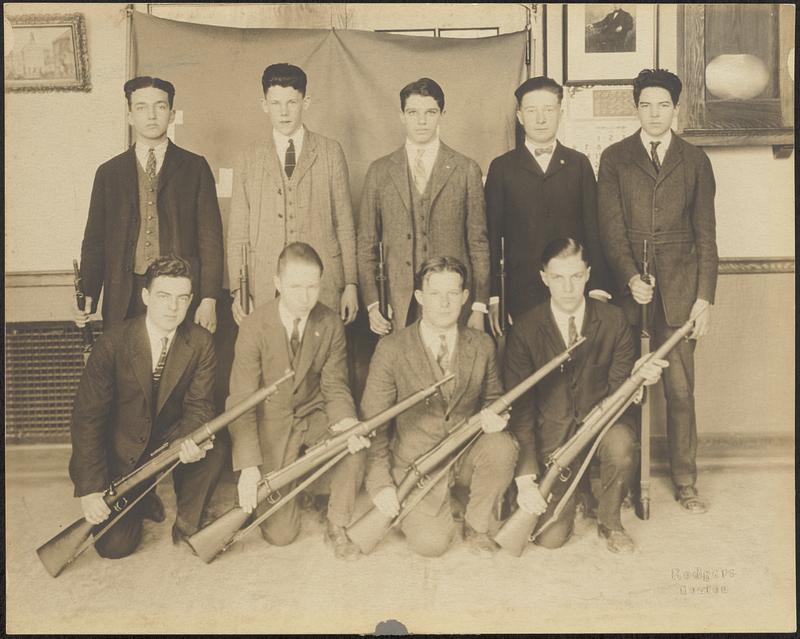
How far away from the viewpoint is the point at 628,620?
9.10 feet

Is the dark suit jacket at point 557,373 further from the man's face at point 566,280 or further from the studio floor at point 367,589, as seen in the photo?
the studio floor at point 367,589

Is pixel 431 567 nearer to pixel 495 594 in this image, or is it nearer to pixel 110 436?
pixel 495 594

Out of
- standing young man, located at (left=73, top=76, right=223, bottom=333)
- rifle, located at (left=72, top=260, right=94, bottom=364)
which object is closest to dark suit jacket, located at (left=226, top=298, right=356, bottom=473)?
standing young man, located at (left=73, top=76, right=223, bottom=333)

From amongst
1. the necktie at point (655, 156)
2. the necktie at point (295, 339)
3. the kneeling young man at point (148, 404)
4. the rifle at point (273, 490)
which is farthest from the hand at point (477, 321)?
the kneeling young man at point (148, 404)

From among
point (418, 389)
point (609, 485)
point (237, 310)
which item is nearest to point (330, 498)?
point (418, 389)

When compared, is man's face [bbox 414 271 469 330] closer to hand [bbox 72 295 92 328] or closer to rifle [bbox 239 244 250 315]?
rifle [bbox 239 244 250 315]

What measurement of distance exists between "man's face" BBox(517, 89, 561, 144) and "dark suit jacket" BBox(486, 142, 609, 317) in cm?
6

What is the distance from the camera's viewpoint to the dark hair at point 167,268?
9.00ft

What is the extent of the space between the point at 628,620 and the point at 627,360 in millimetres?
897

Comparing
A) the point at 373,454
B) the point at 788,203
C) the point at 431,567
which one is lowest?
the point at 431,567

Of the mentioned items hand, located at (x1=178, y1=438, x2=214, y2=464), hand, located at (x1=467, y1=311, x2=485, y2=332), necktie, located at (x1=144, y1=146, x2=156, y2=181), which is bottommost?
hand, located at (x1=178, y1=438, x2=214, y2=464)

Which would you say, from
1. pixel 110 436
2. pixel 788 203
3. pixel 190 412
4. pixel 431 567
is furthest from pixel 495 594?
pixel 788 203

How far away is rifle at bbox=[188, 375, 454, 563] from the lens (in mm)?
2691

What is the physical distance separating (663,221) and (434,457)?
114 cm
